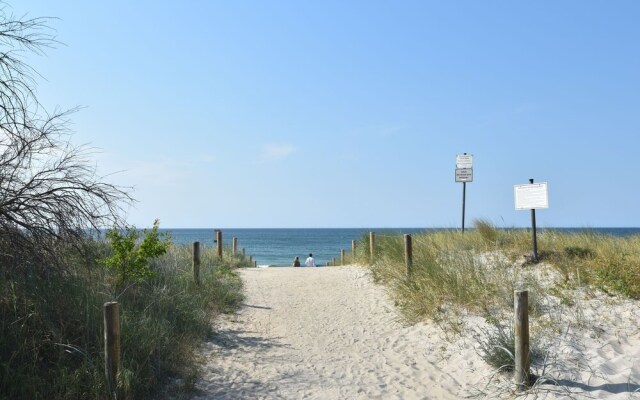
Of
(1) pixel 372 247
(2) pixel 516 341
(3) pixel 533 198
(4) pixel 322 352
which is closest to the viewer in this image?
(2) pixel 516 341

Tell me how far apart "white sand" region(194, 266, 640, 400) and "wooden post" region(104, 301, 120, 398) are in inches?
47.4

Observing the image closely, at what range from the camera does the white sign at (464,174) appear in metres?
17.0

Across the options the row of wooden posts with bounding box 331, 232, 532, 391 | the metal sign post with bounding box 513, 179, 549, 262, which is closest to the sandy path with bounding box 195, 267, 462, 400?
the row of wooden posts with bounding box 331, 232, 532, 391

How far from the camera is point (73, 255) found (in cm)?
784

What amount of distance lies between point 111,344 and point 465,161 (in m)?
13.4

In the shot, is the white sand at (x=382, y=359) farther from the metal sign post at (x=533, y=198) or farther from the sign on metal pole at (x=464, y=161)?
the sign on metal pole at (x=464, y=161)

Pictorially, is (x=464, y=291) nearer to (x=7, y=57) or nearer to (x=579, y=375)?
(x=579, y=375)

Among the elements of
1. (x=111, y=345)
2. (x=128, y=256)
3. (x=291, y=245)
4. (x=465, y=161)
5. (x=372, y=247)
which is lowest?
(x=291, y=245)

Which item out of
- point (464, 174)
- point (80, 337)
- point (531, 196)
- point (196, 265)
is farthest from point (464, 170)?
point (80, 337)

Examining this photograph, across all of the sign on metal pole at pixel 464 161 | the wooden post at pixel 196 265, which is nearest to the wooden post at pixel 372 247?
the sign on metal pole at pixel 464 161

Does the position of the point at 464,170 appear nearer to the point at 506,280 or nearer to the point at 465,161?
the point at 465,161

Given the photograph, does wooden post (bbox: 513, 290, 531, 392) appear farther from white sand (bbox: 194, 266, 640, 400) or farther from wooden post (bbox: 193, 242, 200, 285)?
wooden post (bbox: 193, 242, 200, 285)

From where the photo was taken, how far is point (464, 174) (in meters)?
17.0

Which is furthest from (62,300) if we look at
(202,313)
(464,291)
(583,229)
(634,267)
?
(583,229)
